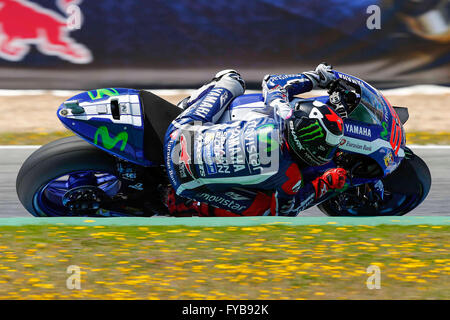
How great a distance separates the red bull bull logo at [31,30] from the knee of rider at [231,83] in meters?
4.25

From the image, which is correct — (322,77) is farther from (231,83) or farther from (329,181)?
(329,181)

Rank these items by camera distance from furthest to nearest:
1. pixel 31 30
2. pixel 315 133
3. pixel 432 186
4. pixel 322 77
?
Answer: pixel 31 30, pixel 432 186, pixel 322 77, pixel 315 133

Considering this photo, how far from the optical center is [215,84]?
530cm

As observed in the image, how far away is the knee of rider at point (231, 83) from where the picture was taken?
527cm

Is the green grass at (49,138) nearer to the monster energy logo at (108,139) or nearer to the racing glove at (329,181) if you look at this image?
the monster energy logo at (108,139)

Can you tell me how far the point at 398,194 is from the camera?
5504 millimetres

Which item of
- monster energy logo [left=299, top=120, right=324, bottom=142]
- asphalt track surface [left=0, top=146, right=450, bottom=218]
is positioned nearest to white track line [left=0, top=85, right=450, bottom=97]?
asphalt track surface [left=0, top=146, right=450, bottom=218]

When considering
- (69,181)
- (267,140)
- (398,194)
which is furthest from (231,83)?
(398,194)

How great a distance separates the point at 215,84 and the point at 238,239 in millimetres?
1058

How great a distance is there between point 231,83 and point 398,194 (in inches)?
54.3

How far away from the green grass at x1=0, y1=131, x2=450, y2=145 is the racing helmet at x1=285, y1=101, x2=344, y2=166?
11.4 feet

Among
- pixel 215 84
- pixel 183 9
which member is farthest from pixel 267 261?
pixel 183 9

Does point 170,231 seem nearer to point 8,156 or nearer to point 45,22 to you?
point 8,156

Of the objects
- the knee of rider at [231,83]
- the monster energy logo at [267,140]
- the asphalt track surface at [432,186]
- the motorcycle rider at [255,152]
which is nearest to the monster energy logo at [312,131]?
the motorcycle rider at [255,152]
